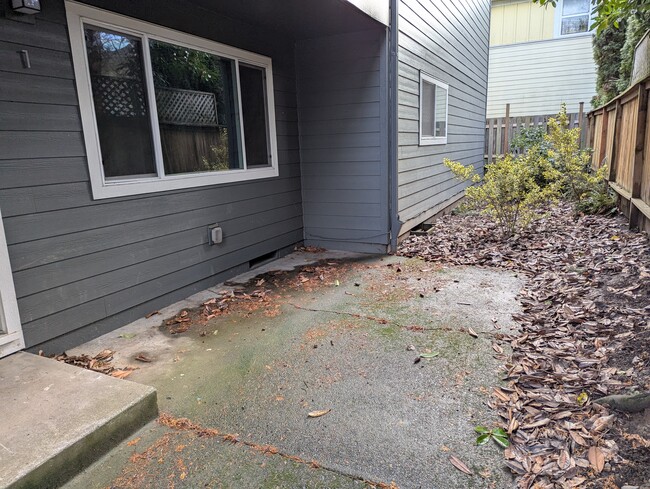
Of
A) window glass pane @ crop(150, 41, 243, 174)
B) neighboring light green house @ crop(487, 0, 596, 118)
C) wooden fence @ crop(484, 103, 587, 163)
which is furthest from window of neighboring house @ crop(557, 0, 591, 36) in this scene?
window glass pane @ crop(150, 41, 243, 174)

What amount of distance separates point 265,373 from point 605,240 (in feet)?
14.1

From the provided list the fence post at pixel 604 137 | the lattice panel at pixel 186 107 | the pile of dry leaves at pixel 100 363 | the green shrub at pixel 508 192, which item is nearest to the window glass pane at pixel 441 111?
the green shrub at pixel 508 192

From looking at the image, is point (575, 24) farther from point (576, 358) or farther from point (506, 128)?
point (576, 358)

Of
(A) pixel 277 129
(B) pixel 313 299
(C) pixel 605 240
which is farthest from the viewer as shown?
(A) pixel 277 129

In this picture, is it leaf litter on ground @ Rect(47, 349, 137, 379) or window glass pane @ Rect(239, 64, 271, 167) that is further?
window glass pane @ Rect(239, 64, 271, 167)

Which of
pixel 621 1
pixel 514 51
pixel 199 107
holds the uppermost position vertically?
pixel 514 51

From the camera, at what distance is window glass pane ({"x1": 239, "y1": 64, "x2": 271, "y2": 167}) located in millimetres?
4773

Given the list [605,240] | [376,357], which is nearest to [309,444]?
[376,357]

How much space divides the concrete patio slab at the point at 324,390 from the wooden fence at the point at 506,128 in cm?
915

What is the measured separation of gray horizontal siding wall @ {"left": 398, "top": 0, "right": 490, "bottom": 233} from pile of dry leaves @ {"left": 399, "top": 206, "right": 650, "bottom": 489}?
5.49ft

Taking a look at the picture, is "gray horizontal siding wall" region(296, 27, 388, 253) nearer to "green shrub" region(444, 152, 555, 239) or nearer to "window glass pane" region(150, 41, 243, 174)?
"green shrub" region(444, 152, 555, 239)

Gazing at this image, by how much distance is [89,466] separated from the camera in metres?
1.93

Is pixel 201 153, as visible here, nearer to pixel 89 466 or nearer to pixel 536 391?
pixel 89 466

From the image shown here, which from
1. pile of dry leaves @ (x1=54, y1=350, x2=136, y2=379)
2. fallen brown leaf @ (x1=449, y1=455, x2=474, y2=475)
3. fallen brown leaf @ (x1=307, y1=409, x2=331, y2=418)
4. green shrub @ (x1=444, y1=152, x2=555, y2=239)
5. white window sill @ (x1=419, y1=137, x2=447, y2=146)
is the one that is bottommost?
fallen brown leaf @ (x1=449, y1=455, x2=474, y2=475)
